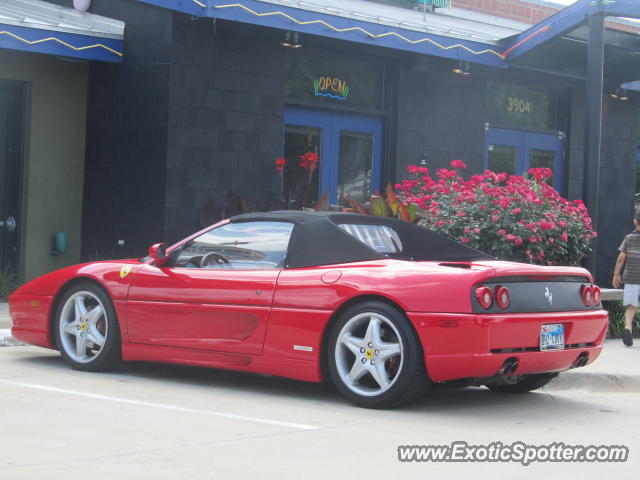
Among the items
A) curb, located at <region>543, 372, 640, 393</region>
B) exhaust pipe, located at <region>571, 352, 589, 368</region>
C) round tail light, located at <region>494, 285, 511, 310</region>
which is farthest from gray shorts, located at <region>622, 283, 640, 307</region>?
round tail light, located at <region>494, 285, 511, 310</region>

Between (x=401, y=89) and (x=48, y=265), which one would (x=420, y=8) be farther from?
(x=48, y=265)

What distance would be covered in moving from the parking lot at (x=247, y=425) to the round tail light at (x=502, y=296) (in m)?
0.75

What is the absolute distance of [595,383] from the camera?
8711 mm

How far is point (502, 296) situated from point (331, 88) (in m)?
8.37

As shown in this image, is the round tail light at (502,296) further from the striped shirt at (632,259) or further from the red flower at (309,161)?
the red flower at (309,161)

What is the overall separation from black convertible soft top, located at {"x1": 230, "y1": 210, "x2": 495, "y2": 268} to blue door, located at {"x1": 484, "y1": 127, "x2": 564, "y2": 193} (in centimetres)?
854

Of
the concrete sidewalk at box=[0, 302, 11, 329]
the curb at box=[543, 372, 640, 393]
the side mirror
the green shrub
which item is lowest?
the curb at box=[543, 372, 640, 393]

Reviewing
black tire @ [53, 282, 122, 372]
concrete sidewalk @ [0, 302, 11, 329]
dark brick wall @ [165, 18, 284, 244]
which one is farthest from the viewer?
dark brick wall @ [165, 18, 284, 244]

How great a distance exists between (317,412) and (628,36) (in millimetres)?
11296

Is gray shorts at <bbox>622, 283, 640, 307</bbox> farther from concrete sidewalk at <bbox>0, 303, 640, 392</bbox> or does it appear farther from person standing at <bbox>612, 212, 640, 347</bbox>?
concrete sidewalk at <bbox>0, 303, 640, 392</bbox>

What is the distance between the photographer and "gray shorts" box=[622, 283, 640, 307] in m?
11.5

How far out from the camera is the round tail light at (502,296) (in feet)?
21.7

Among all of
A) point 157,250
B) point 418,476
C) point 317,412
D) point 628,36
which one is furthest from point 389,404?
point 628,36

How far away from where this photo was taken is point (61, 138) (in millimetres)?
13711
